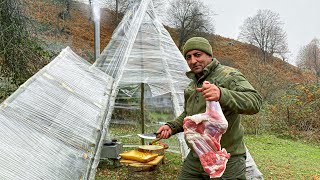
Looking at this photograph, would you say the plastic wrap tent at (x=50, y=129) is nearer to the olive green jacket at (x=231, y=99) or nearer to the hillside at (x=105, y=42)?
the olive green jacket at (x=231, y=99)

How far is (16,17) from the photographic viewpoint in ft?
19.3

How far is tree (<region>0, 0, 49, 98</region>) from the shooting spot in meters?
5.72

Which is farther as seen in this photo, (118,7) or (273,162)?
(118,7)

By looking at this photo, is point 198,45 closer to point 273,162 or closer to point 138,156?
point 138,156

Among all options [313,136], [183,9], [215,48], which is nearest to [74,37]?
[183,9]

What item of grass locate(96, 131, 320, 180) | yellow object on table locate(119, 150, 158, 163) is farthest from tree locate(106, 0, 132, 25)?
yellow object on table locate(119, 150, 158, 163)

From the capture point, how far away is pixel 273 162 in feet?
29.9

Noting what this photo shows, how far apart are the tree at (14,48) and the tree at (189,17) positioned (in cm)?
1987

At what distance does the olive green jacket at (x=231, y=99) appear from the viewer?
233cm

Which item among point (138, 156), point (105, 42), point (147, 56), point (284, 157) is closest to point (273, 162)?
point (284, 157)

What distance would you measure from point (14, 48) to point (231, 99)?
458cm

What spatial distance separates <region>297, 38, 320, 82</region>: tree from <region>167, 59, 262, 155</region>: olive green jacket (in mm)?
27929

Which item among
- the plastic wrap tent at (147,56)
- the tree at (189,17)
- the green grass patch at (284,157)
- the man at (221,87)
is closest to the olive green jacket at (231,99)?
the man at (221,87)

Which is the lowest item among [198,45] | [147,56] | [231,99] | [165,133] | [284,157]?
[284,157]
